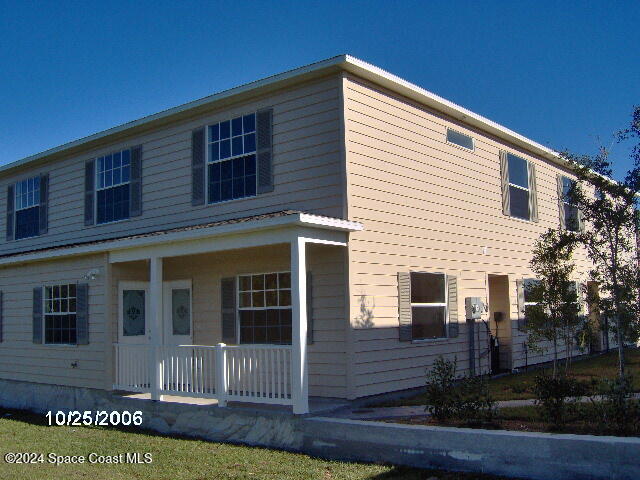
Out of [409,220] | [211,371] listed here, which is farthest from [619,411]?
[211,371]

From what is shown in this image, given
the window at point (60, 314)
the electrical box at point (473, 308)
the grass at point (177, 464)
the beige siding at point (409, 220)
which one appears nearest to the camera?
the grass at point (177, 464)

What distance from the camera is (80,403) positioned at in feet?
41.9

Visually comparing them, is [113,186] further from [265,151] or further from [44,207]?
[265,151]

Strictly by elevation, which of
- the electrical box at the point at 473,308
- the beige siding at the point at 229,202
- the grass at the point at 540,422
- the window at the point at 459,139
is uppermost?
the window at the point at 459,139

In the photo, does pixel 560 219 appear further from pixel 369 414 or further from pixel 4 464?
pixel 4 464

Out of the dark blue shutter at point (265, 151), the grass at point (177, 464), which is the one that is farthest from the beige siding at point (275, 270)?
the grass at point (177, 464)

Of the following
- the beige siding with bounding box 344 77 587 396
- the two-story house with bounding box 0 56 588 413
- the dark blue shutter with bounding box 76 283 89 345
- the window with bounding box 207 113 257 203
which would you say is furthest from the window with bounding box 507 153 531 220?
the dark blue shutter with bounding box 76 283 89 345

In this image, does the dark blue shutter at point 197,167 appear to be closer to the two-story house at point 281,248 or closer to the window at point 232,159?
the two-story house at point 281,248

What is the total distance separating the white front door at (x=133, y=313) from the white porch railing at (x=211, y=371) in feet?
2.28

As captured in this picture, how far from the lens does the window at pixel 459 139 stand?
13.4 metres

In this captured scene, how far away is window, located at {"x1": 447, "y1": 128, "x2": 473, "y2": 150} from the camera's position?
13414 millimetres

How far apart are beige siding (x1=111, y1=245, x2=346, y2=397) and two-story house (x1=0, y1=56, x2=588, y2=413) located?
3cm

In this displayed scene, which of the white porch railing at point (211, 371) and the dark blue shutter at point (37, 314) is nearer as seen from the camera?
the white porch railing at point (211, 371)

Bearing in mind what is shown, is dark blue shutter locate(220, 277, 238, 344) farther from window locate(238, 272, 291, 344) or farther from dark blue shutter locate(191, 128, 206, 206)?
dark blue shutter locate(191, 128, 206, 206)
